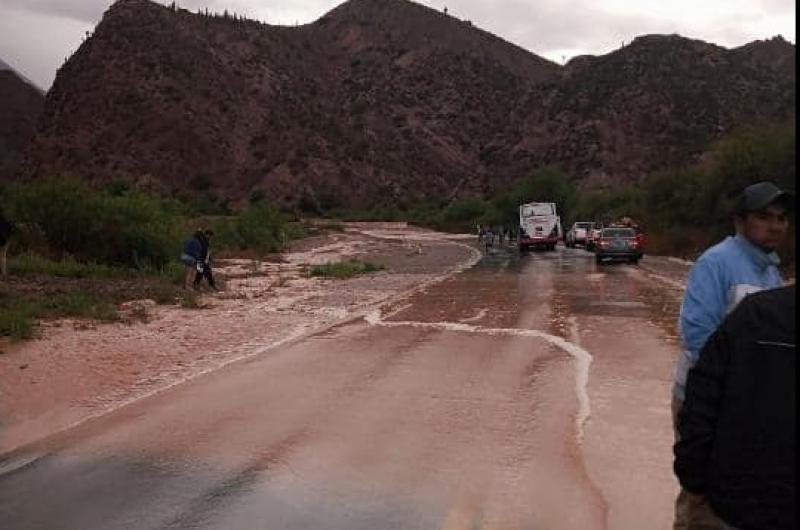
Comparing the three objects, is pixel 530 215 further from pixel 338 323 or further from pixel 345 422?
pixel 345 422

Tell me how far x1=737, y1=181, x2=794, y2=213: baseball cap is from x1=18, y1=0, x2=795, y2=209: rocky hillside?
83.9 m

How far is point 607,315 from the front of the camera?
16891 millimetres

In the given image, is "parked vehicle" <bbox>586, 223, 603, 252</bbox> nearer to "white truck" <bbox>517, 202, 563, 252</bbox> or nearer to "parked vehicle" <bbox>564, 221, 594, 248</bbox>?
"parked vehicle" <bbox>564, 221, 594, 248</bbox>

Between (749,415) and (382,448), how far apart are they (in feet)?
15.3

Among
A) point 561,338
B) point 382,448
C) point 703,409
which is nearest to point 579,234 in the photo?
point 561,338

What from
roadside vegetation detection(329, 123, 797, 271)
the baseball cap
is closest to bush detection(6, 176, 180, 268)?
roadside vegetation detection(329, 123, 797, 271)

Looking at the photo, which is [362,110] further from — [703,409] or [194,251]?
[703,409]

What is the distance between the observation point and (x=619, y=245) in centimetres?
3497

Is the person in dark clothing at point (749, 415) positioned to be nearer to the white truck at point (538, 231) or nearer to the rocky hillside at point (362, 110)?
the white truck at point (538, 231)

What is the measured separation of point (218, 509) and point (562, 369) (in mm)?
6153

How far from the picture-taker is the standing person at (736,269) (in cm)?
368

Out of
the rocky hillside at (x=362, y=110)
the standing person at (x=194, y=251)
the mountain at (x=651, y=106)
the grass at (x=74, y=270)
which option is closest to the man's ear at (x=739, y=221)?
the standing person at (x=194, y=251)

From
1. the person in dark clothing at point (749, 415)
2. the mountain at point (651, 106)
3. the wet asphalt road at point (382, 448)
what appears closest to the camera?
the person in dark clothing at point (749, 415)

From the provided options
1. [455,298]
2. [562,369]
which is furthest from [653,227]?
[562,369]
